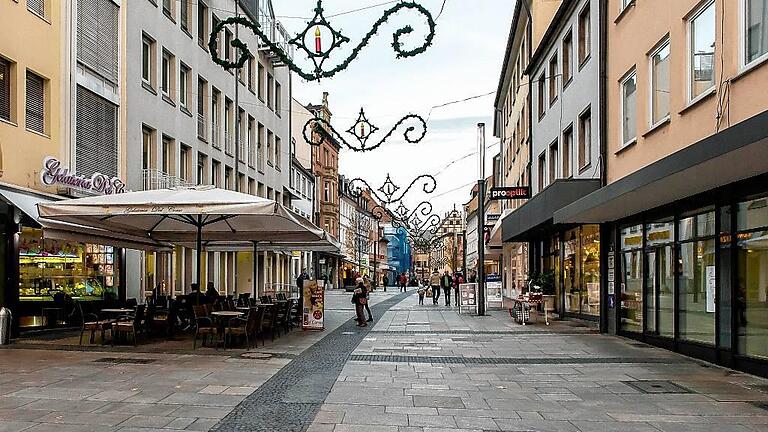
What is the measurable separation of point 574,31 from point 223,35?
1657 centimetres

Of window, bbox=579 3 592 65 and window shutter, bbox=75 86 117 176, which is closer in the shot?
window shutter, bbox=75 86 117 176

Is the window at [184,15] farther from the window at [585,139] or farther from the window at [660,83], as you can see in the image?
the window at [660,83]

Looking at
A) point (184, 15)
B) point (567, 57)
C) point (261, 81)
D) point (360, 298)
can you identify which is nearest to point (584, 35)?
point (567, 57)

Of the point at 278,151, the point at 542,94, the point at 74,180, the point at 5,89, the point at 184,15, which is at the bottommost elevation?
the point at 74,180

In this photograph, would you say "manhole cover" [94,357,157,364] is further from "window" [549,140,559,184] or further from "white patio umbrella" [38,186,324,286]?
"window" [549,140,559,184]

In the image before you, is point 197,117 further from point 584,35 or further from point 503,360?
point 503,360

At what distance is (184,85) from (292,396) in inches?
803

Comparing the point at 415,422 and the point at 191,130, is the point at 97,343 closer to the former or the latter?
the point at 415,422

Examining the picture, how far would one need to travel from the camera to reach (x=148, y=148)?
23797 millimetres

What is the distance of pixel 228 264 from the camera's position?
34875mm

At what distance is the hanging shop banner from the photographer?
1900 cm

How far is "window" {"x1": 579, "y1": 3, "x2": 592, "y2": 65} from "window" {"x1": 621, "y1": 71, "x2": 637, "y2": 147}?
303 centimetres

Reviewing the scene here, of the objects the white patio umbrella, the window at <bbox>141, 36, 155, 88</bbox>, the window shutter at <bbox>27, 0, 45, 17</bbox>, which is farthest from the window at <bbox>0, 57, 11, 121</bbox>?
the window at <bbox>141, 36, 155, 88</bbox>

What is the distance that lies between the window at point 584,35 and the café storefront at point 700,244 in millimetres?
5100
